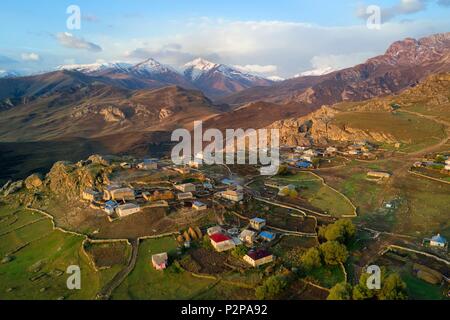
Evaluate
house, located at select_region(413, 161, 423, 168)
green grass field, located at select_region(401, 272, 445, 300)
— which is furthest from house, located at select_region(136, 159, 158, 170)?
green grass field, located at select_region(401, 272, 445, 300)

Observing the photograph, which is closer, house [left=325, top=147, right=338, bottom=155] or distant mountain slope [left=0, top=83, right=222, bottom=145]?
house [left=325, top=147, right=338, bottom=155]

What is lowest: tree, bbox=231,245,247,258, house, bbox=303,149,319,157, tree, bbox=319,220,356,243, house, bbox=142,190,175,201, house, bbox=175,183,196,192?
tree, bbox=231,245,247,258

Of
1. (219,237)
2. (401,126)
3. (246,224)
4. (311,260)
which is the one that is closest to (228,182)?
(246,224)

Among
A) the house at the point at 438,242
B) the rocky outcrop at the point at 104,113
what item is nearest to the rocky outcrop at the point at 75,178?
the house at the point at 438,242

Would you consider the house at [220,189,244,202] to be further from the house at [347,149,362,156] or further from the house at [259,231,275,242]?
the house at [347,149,362,156]

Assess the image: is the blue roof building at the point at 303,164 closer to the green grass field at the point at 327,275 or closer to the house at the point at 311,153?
the house at the point at 311,153

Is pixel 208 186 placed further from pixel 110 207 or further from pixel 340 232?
pixel 340 232

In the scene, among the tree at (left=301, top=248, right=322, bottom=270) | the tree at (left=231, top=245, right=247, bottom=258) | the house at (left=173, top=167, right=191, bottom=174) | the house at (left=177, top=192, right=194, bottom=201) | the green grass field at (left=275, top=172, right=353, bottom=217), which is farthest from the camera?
the house at (left=173, top=167, right=191, bottom=174)

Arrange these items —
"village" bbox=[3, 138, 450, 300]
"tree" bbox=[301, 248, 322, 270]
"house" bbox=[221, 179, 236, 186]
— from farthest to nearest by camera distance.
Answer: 1. "house" bbox=[221, 179, 236, 186]
2. "tree" bbox=[301, 248, 322, 270]
3. "village" bbox=[3, 138, 450, 300]

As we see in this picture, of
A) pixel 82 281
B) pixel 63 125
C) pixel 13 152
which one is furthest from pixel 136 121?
pixel 82 281

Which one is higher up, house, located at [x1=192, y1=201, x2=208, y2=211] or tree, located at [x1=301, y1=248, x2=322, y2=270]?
house, located at [x1=192, y1=201, x2=208, y2=211]
